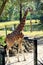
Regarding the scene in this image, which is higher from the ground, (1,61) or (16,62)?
(1,61)

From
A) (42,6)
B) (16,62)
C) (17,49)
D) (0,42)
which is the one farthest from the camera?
(42,6)

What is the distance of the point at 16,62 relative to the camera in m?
4.76

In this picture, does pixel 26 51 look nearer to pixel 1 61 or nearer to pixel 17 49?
pixel 17 49

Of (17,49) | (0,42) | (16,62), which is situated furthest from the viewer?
(17,49)

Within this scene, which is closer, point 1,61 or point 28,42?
point 1,61

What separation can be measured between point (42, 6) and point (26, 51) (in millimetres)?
8511

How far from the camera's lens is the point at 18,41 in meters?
5.55

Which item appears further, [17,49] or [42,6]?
[42,6]

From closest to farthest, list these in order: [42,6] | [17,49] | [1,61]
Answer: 1. [1,61]
2. [17,49]
3. [42,6]

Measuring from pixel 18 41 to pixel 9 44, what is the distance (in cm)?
26

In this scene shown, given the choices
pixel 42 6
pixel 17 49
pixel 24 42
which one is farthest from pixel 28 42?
pixel 42 6

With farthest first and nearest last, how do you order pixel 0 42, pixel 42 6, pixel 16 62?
1. pixel 42 6
2. pixel 16 62
3. pixel 0 42

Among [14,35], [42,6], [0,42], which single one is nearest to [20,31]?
[14,35]

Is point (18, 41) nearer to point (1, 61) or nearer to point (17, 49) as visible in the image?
point (17, 49)
